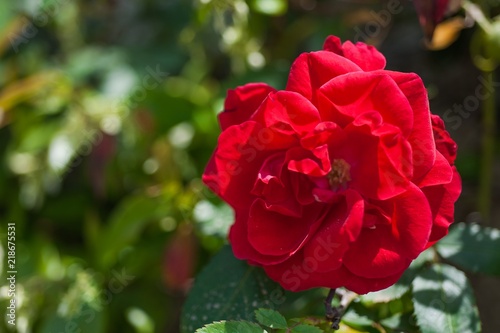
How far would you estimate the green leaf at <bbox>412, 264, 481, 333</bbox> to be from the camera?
2.49 ft

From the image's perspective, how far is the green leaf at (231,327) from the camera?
2.14 ft

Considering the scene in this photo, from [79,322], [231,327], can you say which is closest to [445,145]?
[231,327]

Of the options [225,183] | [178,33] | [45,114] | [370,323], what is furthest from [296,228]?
[178,33]

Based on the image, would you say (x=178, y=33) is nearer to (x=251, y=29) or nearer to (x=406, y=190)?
(x=251, y=29)

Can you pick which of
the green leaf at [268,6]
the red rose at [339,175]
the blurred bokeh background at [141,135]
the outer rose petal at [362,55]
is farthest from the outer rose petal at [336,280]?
the green leaf at [268,6]

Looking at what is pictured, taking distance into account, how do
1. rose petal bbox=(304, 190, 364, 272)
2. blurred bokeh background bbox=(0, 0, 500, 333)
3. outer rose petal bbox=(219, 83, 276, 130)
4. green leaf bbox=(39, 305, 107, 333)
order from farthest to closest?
blurred bokeh background bbox=(0, 0, 500, 333), green leaf bbox=(39, 305, 107, 333), outer rose petal bbox=(219, 83, 276, 130), rose petal bbox=(304, 190, 364, 272)

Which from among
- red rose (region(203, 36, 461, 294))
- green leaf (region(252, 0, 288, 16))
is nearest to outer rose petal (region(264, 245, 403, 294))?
red rose (region(203, 36, 461, 294))

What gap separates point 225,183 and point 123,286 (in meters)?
0.73

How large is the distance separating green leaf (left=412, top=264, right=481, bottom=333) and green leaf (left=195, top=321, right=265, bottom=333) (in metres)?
0.21

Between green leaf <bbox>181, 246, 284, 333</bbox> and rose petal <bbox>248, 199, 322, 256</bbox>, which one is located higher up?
rose petal <bbox>248, 199, 322, 256</bbox>

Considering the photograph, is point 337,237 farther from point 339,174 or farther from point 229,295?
point 229,295

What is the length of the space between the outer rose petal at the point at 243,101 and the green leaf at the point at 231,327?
22 centimetres

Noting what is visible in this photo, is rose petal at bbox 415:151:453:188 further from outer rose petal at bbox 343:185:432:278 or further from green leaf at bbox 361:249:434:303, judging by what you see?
green leaf at bbox 361:249:434:303

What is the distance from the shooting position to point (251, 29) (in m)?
1.28
